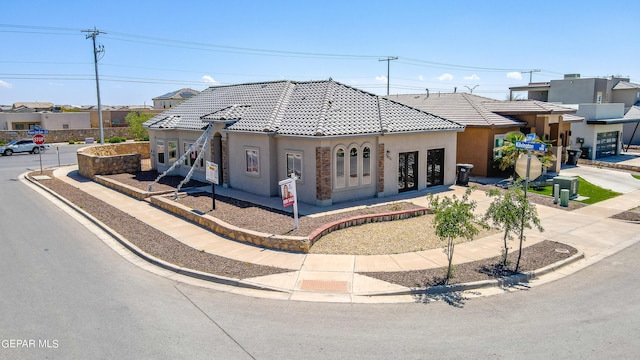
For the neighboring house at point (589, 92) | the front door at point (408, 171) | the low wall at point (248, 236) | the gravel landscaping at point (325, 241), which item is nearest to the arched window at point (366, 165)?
the gravel landscaping at point (325, 241)

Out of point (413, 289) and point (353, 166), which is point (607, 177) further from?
point (413, 289)

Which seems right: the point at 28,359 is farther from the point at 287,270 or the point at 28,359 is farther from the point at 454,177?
the point at 454,177

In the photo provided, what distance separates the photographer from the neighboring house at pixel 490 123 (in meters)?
25.7

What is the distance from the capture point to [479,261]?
12250mm

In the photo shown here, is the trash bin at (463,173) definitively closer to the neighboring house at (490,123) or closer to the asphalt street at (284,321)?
the neighboring house at (490,123)

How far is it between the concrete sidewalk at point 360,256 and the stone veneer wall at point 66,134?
44686 millimetres

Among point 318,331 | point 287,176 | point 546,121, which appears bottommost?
point 318,331

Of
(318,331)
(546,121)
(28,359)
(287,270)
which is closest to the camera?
(28,359)

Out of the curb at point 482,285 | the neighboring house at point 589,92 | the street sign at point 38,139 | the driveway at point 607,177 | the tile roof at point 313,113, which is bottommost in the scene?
the curb at point 482,285

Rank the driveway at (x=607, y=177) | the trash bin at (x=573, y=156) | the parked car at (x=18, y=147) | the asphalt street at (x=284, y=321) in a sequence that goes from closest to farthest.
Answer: the asphalt street at (x=284, y=321)
the driveway at (x=607, y=177)
the trash bin at (x=573, y=156)
the parked car at (x=18, y=147)

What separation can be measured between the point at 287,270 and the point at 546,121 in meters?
21.7

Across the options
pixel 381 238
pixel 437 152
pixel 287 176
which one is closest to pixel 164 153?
pixel 287 176

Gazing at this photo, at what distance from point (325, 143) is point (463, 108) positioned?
14074 mm

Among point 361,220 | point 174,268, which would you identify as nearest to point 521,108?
point 361,220
